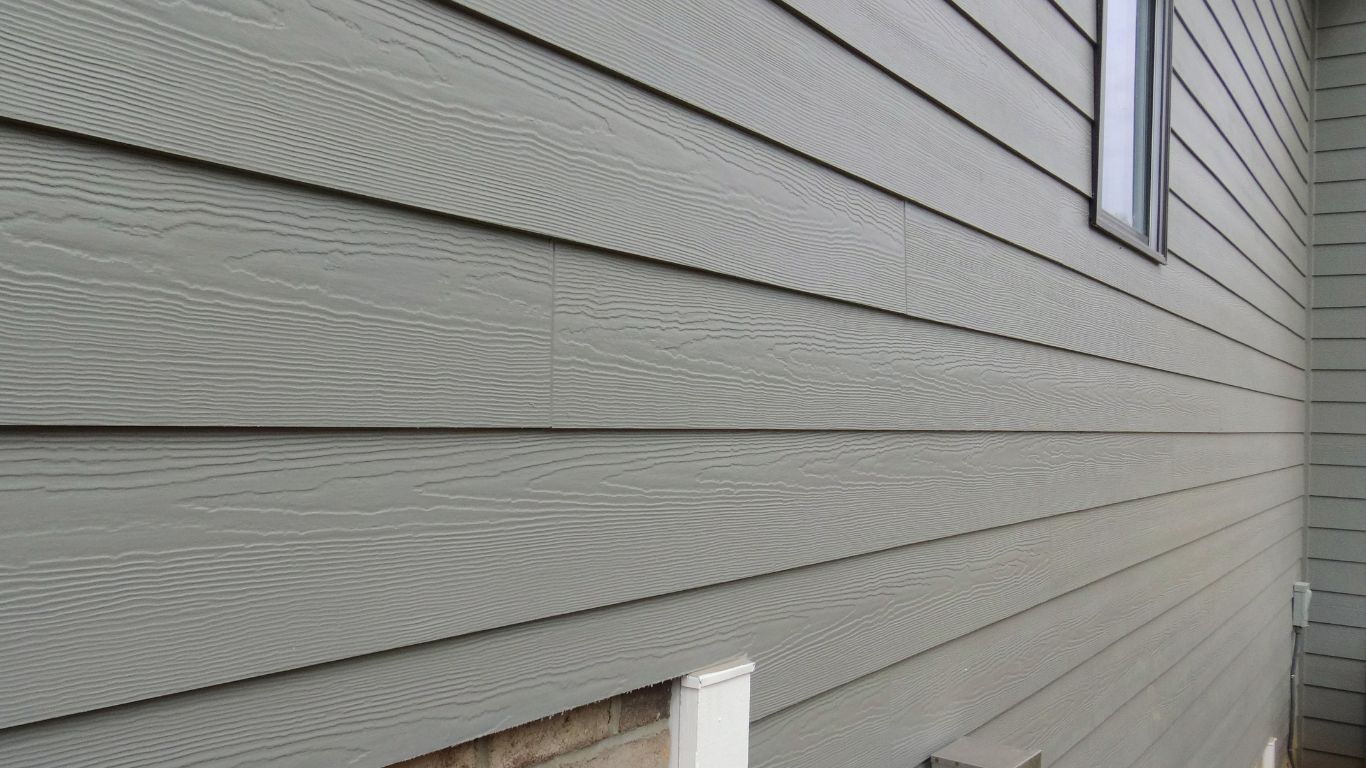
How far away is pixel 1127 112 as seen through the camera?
8.85 feet

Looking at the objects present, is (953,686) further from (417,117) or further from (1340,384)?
(1340,384)

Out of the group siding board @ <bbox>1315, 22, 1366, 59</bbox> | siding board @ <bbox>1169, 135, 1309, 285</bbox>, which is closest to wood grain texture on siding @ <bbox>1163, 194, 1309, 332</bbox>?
siding board @ <bbox>1169, 135, 1309, 285</bbox>

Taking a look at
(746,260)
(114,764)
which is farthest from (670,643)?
(114,764)

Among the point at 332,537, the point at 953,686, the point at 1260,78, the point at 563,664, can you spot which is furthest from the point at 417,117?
the point at 1260,78

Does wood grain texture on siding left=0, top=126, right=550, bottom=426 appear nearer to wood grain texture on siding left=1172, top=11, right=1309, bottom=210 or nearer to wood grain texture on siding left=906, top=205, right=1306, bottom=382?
wood grain texture on siding left=906, top=205, right=1306, bottom=382

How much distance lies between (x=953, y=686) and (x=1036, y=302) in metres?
0.81

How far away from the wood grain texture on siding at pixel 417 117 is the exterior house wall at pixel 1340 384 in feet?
18.0

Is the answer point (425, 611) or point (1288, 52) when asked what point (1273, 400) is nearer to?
point (1288, 52)

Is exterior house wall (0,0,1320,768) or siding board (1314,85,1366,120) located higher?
siding board (1314,85,1366,120)

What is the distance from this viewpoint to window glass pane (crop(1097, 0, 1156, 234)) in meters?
2.49

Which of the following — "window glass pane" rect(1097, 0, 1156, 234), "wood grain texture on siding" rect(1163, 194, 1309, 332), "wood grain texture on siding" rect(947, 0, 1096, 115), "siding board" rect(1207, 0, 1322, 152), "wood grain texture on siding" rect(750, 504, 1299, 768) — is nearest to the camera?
"wood grain texture on siding" rect(750, 504, 1299, 768)

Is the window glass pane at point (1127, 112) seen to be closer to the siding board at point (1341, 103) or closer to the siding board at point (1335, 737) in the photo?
the siding board at point (1341, 103)

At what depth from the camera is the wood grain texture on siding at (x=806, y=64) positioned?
99 centimetres

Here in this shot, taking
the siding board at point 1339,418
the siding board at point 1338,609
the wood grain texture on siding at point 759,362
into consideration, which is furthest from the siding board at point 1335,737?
the wood grain texture on siding at point 759,362
